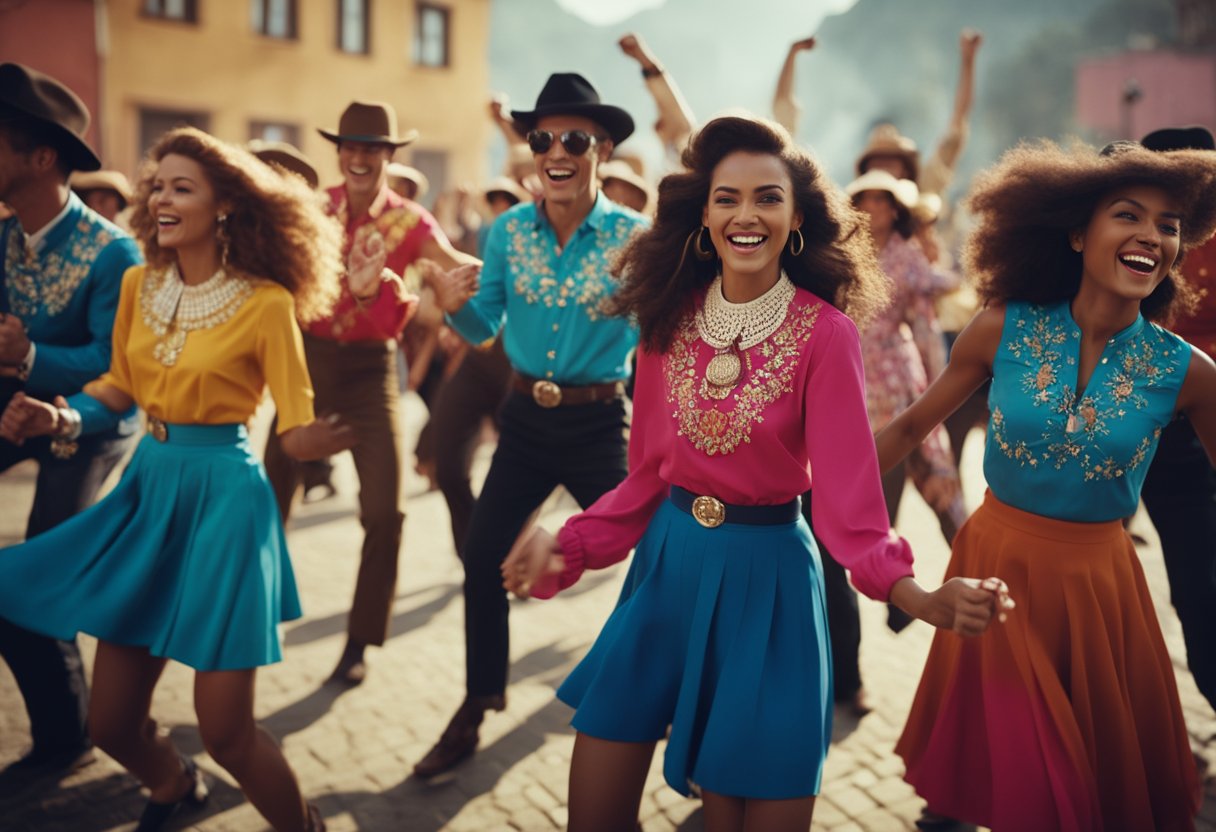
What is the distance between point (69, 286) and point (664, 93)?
2.88 meters

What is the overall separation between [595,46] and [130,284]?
523ft

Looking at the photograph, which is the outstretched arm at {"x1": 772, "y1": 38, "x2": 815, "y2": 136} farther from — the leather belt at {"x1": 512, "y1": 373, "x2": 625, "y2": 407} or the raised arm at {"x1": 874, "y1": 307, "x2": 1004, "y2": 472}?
the raised arm at {"x1": 874, "y1": 307, "x2": 1004, "y2": 472}

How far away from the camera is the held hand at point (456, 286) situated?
4.22 m

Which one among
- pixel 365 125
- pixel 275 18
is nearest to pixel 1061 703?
pixel 365 125

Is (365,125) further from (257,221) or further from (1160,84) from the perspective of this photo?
(1160,84)

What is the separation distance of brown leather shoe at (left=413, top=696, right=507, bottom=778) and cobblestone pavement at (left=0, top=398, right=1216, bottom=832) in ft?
0.20

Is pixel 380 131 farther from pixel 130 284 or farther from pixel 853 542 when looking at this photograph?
pixel 853 542

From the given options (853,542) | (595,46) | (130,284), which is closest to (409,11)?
(130,284)

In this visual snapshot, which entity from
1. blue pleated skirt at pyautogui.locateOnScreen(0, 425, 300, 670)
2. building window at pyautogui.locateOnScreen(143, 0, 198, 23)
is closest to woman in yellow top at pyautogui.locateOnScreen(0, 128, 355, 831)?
blue pleated skirt at pyautogui.locateOnScreen(0, 425, 300, 670)

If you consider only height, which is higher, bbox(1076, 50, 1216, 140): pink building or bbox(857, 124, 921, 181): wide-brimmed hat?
bbox(1076, 50, 1216, 140): pink building

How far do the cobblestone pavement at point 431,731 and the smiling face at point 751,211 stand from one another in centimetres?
214

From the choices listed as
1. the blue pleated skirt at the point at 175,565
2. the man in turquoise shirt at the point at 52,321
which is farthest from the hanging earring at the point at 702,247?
the man in turquoise shirt at the point at 52,321

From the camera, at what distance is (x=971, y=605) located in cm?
240

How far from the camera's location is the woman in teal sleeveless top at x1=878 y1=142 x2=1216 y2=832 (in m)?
3.06
